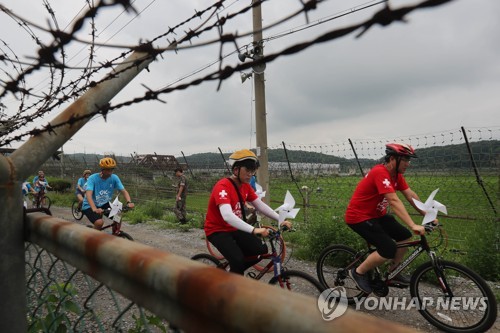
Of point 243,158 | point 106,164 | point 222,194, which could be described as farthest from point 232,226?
point 106,164

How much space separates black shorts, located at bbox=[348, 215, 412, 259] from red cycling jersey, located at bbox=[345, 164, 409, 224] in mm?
84

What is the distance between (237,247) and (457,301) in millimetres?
2636

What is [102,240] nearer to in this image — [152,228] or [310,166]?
[310,166]

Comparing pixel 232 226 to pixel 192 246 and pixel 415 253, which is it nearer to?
pixel 415 253

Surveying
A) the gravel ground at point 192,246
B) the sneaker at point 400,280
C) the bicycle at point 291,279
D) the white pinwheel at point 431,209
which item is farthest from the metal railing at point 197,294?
the sneaker at point 400,280

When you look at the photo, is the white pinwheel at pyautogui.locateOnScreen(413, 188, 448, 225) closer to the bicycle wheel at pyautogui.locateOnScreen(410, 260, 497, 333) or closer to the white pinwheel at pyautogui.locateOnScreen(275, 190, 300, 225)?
the bicycle wheel at pyautogui.locateOnScreen(410, 260, 497, 333)

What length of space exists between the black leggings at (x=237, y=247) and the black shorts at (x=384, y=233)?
4.21 feet

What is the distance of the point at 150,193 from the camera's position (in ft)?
55.5

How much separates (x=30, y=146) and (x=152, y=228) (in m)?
9.64

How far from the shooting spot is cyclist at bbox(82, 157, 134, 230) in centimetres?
660

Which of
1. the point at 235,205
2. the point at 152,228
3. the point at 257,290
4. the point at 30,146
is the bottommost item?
the point at 152,228

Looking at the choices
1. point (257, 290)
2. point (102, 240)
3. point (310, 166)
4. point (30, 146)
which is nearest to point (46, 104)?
point (30, 146)

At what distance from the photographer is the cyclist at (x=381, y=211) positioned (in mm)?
3963

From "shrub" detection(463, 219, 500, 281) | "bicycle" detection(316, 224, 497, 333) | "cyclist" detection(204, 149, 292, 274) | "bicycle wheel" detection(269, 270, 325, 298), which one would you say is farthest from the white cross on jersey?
"shrub" detection(463, 219, 500, 281)
